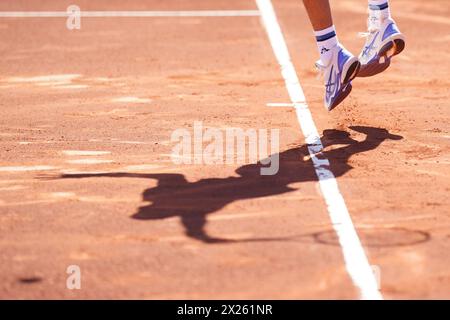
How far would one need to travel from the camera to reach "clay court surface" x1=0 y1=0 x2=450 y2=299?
4.31 meters

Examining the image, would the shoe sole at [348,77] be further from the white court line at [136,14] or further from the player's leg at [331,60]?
the white court line at [136,14]

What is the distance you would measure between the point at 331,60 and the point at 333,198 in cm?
166

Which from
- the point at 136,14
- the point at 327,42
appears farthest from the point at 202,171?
the point at 136,14

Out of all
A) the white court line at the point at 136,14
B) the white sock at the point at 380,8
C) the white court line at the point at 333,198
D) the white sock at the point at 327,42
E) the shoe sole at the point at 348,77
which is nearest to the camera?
the white court line at the point at 333,198

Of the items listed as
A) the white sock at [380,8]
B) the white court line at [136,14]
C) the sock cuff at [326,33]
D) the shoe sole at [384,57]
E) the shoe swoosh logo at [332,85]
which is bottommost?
the shoe swoosh logo at [332,85]

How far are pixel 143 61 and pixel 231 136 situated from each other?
252 cm

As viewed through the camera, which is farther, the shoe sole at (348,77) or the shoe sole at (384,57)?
the shoe sole at (384,57)

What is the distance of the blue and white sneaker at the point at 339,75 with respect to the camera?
21.3 feet

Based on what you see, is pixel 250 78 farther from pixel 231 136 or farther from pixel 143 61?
pixel 231 136

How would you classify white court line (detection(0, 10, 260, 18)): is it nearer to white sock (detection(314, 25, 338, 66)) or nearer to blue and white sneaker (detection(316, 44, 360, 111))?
white sock (detection(314, 25, 338, 66))

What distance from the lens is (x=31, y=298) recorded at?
13.3ft

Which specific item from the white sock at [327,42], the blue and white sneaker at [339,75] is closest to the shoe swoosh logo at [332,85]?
the blue and white sneaker at [339,75]

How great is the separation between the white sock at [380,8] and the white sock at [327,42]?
51 cm

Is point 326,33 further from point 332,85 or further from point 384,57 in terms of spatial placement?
point 384,57
